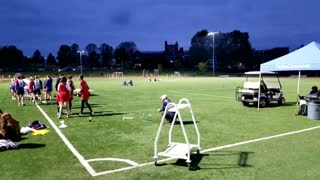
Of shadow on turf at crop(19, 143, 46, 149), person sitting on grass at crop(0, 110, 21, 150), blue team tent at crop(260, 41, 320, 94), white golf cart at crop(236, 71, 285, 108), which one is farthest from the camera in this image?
white golf cart at crop(236, 71, 285, 108)

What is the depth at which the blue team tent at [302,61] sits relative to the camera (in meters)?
16.8

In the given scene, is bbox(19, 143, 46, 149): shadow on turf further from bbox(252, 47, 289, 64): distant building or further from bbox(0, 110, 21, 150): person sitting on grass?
bbox(252, 47, 289, 64): distant building

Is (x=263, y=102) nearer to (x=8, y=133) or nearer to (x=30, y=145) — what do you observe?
(x=30, y=145)

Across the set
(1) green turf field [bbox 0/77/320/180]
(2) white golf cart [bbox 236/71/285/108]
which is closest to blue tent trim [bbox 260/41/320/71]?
(2) white golf cart [bbox 236/71/285/108]

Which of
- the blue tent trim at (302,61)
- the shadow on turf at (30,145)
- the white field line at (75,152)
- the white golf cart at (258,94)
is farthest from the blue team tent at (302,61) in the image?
the shadow on turf at (30,145)

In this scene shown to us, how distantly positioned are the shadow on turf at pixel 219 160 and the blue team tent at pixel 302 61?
910 centimetres

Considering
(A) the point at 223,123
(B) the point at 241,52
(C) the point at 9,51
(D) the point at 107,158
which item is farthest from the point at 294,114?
(C) the point at 9,51

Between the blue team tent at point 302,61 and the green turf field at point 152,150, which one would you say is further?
the blue team tent at point 302,61

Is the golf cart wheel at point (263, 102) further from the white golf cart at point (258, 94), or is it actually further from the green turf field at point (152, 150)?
the green turf field at point (152, 150)

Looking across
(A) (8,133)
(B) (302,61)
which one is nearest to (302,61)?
(B) (302,61)

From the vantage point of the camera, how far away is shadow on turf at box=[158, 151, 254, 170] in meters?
8.45

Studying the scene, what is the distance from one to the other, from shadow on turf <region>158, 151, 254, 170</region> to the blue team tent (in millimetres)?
9103

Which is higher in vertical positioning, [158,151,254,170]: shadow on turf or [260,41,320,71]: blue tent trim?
[260,41,320,71]: blue tent trim

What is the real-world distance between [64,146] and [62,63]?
521 ft
